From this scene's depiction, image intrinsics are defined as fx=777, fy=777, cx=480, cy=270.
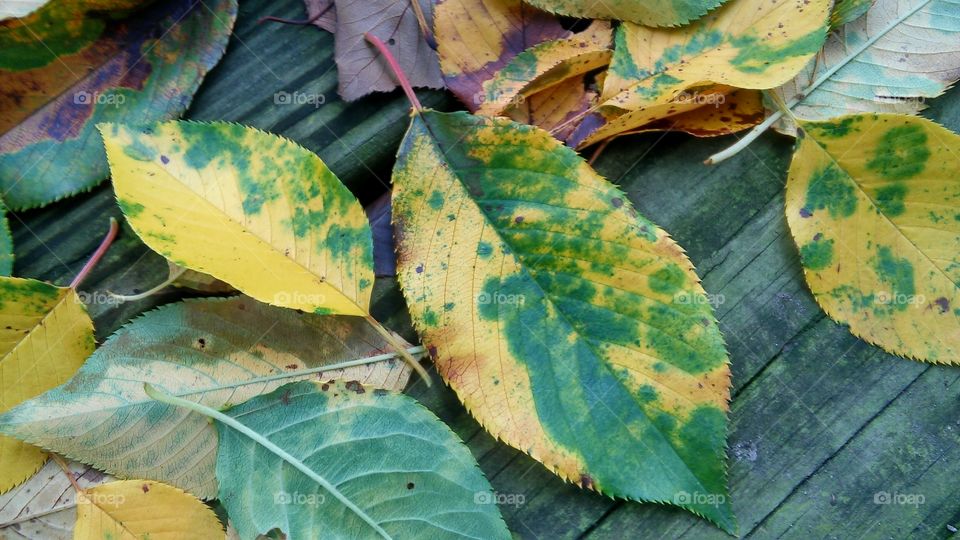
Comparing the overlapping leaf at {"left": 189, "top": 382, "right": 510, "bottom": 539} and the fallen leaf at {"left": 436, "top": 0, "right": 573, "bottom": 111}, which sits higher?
the fallen leaf at {"left": 436, "top": 0, "right": 573, "bottom": 111}

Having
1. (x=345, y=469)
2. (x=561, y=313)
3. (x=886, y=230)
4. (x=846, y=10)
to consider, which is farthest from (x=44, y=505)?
(x=846, y=10)

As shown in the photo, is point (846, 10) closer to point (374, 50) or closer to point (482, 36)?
point (482, 36)

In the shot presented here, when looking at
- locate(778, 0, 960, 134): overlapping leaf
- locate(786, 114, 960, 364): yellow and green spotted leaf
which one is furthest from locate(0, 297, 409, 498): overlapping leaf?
locate(778, 0, 960, 134): overlapping leaf

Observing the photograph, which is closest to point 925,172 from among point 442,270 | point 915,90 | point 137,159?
point 915,90

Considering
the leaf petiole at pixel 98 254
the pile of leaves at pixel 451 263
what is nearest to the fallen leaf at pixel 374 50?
the pile of leaves at pixel 451 263

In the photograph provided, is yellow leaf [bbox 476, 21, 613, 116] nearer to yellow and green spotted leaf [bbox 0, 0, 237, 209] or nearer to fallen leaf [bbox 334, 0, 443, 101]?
fallen leaf [bbox 334, 0, 443, 101]

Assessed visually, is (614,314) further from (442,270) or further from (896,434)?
(896,434)

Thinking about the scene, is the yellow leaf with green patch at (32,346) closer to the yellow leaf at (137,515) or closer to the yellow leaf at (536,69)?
the yellow leaf at (137,515)
